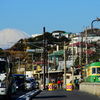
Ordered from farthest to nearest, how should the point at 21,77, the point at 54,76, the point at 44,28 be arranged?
the point at 54,76, the point at 44,28, the point at 21,77

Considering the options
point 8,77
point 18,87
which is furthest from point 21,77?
point 8,77

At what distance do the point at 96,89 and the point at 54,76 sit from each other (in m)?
74.2

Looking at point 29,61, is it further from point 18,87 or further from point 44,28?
point 18,87

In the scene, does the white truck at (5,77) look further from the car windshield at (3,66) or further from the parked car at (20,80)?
the parked car at (20,80)

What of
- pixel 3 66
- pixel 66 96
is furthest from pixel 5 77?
pixel 66 96

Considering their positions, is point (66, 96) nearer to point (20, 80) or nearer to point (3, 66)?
point (3, 66)

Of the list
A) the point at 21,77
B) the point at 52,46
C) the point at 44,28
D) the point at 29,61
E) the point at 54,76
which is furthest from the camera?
the point at 52,46

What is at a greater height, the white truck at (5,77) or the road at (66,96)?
the white truck at (5,77)

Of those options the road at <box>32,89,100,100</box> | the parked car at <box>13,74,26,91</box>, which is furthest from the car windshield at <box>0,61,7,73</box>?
the parked car at <box>13,74,26,91</box>

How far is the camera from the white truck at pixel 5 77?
25.2 m

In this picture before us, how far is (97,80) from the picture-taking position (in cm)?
4919

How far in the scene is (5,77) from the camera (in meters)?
25.4

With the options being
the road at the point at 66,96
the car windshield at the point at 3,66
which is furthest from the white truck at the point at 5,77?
the road at the point at 66,96

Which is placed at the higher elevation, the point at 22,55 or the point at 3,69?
the point at 22,55
